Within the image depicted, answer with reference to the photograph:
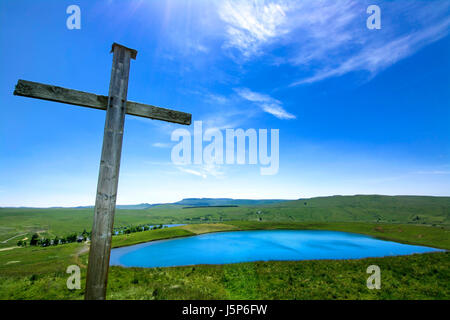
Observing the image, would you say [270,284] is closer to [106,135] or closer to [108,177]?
[108,177]

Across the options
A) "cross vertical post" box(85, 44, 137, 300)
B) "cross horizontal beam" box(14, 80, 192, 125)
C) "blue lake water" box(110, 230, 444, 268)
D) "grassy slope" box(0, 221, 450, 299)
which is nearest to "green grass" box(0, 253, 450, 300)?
"grassy slope" box(0, 221, 450, 299)

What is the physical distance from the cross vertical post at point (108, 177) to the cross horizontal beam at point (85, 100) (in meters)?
0.29

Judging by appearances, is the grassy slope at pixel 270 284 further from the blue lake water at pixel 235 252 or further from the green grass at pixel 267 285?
the blue lake water at pixel 235 252

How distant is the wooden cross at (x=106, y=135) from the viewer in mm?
3717

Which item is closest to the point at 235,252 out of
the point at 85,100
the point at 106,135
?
the point at 106,135

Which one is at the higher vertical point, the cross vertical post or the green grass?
the cross vertical post

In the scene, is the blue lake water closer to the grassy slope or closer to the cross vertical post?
the grassy slope

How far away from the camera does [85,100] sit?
431 centimetres

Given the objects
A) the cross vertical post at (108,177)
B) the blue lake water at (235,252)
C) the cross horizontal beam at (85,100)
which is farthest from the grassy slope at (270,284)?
the blue lake water at (235,252)

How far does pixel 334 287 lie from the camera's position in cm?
1370

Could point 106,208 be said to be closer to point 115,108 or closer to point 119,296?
point 115,108

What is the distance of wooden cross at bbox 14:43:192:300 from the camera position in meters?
3.72
